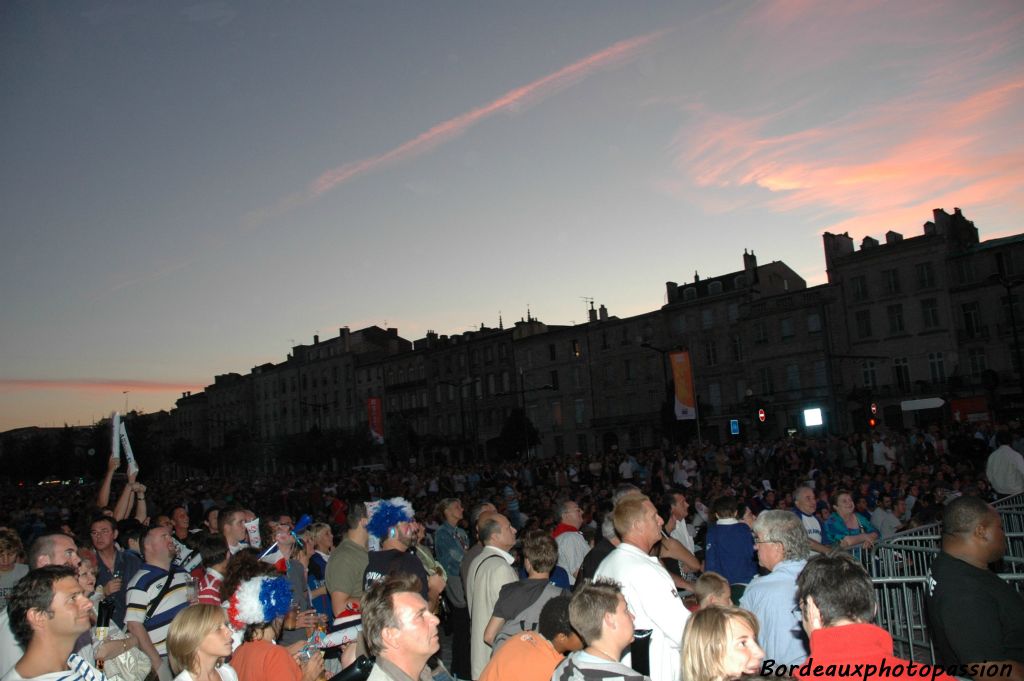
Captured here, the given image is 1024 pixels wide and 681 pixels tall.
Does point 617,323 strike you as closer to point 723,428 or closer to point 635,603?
point 723,428

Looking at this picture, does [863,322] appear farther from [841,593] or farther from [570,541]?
[841,593]

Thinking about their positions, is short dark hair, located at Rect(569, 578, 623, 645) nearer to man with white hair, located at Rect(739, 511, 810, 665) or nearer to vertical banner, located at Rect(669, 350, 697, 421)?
man with white hair, located at Rect(739, 511, 810, 665)

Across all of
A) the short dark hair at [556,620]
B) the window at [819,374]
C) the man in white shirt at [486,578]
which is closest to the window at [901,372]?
the window at [819,374]

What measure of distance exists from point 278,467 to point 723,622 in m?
96.8

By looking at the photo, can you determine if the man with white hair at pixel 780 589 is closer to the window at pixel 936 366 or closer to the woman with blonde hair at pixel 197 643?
the woman with blonde hair at pixel 197 643

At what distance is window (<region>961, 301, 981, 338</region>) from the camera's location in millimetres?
48219

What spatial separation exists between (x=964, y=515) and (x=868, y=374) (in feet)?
168

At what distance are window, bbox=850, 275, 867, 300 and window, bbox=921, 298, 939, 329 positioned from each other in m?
3.52

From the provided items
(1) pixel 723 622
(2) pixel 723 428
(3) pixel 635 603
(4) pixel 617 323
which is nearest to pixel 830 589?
(1) pixel 723 622

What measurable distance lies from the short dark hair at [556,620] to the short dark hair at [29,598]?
8.13 ft

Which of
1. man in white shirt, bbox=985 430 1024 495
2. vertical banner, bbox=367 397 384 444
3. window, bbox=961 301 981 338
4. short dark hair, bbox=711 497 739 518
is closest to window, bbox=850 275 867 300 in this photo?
window, bbox=961 301 981 338

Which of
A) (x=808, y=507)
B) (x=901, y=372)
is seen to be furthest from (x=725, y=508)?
(x=901, y=372)

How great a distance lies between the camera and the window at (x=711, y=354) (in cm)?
5644

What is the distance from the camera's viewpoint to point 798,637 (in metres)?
4.78
